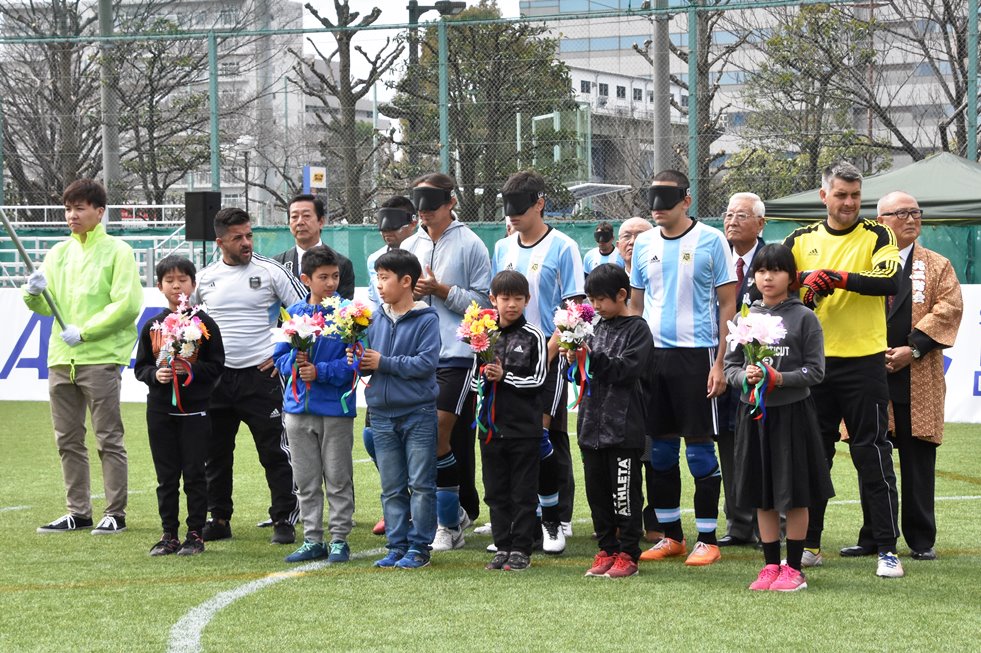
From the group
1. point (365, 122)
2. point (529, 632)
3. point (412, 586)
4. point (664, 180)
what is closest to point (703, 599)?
point (529, 632)

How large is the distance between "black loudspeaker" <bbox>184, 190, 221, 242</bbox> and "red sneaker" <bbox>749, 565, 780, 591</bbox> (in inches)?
343

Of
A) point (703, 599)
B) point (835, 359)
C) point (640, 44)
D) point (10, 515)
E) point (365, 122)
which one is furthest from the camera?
point (365, 122)

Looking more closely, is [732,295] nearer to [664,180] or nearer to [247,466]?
[664,180]

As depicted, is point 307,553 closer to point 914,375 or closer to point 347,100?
point 914,375

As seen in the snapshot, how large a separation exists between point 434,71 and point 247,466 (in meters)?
6.85

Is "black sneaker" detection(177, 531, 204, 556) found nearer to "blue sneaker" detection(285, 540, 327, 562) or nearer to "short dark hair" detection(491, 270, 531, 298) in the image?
"blue sneaker" detection(285, 540, 327, 562)

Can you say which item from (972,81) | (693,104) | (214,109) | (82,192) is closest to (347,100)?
(214,109)

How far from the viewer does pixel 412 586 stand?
6.06 metres

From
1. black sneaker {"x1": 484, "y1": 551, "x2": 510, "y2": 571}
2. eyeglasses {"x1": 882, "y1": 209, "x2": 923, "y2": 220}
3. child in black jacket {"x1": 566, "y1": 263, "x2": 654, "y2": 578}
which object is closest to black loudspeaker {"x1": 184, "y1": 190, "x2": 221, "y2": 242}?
black sneaker {"x1": 484, "y1": 551, "x2": 510, "y2": 571}

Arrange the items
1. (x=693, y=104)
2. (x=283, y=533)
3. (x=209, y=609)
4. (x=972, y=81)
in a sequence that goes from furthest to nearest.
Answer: (x=693, y=104)
(x=972, y=81)
(x=283, y=533)
(x=209, y=609)

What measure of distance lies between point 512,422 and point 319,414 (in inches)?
39.6

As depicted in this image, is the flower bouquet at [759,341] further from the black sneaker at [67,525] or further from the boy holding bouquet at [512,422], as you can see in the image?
the black sneaker at [67,525]

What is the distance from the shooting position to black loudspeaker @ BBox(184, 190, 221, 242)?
13.4 m

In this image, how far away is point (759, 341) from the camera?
5.73 meters
